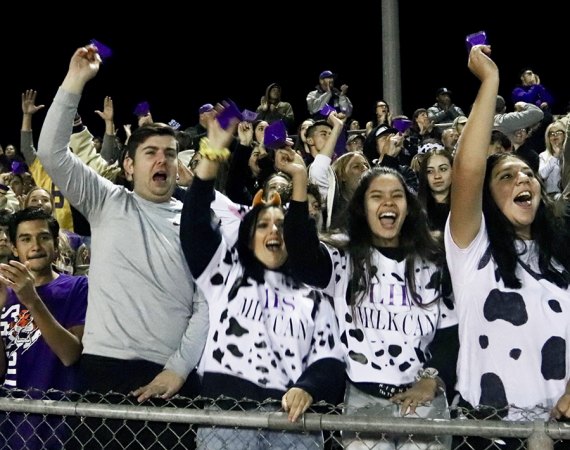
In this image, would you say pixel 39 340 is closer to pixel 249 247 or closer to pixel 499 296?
pixel 249 247

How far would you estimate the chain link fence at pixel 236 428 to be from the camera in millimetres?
2961

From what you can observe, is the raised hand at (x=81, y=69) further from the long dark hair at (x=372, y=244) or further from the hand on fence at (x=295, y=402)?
the hand on fence at (x=295, y=402)

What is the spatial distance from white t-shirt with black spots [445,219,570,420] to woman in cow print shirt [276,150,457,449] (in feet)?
0.75

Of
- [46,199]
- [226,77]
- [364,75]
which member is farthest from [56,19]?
[46,199]

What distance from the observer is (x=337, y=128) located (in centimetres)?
585

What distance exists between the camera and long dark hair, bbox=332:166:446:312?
151 inches

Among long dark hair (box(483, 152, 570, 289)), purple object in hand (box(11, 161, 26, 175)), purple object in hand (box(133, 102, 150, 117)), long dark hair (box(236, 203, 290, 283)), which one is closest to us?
long dark hair (box(483, 152, 570, 289))

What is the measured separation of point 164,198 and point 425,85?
18951 millimetres

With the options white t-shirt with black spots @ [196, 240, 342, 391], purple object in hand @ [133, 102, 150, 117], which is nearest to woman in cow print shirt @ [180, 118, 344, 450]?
white t-shirt with black spots @ [196, 240, 342, 391]

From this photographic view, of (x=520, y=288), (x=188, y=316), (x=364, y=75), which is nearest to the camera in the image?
(x=520, y=288)

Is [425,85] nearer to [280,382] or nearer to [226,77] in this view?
[226,77]

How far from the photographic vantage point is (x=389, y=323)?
376cm

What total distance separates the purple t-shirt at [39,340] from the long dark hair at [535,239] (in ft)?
5.98

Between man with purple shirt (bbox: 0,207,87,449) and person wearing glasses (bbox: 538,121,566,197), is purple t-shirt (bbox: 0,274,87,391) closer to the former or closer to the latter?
man with purple shirt (bbox: 0,207,87,449)
